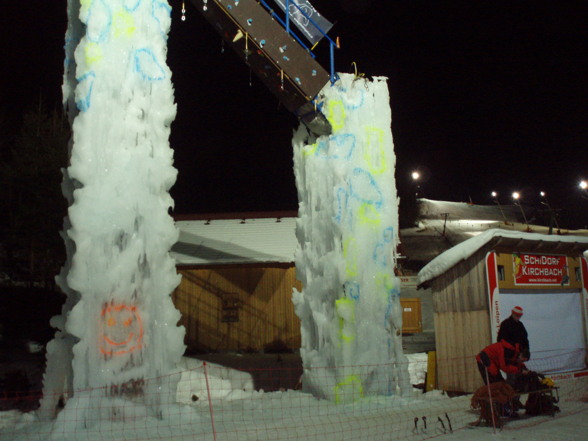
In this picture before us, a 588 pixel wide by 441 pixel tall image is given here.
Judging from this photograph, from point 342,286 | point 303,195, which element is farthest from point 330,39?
point 342,286

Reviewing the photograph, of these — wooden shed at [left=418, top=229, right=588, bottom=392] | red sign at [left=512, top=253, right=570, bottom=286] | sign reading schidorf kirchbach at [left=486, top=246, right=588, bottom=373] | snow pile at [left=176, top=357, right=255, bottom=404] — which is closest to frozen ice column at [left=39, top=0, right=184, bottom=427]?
snow pile at [left=176, top=357, right=255, bottom=404]

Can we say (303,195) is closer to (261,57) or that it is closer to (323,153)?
(323,153)

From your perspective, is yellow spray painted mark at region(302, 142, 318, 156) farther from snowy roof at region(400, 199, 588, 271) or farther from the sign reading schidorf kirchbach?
snowy roof at region(400, 199, 588, 271)

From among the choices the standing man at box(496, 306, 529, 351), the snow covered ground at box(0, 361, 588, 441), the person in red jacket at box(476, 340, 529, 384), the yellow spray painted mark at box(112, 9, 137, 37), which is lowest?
the snow covered ground at box(0, 361, 588, 441)

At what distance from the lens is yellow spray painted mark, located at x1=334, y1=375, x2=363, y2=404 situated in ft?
29.2

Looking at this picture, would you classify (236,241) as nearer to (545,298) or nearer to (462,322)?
(462,322)

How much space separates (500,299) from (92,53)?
8823 mm

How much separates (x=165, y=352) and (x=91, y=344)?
3.70 feet

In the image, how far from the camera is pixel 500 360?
7.47 meters

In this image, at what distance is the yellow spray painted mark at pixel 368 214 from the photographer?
31.3 ft

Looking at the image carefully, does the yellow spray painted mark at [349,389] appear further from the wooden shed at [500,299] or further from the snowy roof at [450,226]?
the snowy roof at [450,226]

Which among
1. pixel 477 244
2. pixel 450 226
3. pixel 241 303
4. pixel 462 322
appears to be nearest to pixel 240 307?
pixel 241 303

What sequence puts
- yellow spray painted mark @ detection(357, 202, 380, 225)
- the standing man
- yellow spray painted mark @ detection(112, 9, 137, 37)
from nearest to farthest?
yellow spray painted mark @ detection(112, 9, 137, 37), the standing man, yellow spray painted mark @ detection(357, 202, 380, 225)

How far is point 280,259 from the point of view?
17.0 meters
